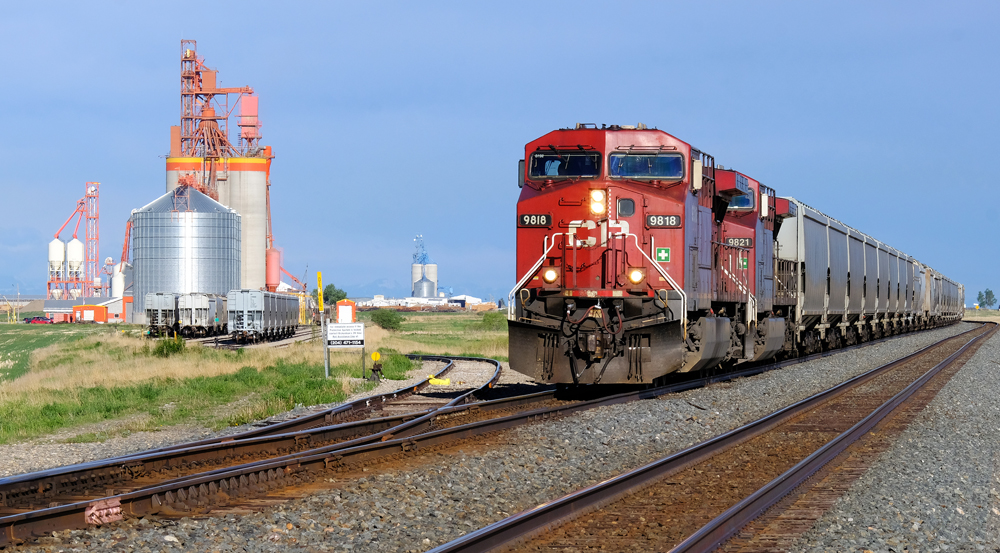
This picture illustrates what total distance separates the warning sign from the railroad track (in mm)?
11041

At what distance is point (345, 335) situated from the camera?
21031mm

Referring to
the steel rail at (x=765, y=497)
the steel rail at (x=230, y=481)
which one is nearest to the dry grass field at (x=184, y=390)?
the steel rail at (x=230, y=481)

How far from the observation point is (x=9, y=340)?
218 ft

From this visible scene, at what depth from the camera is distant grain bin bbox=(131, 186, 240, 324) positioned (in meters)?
92.9

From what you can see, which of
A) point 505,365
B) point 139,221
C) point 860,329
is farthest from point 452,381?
point 139,221

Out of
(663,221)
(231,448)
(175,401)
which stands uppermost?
(663,221)

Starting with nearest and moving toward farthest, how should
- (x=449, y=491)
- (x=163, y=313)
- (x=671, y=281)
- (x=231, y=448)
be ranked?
(x=449, y=491) < (x=231, y=448) < (x=671, y=281) < (x=163, y=313)

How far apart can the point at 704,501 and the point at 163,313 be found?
56.8 m

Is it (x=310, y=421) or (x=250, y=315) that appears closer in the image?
(x=310, y=421)

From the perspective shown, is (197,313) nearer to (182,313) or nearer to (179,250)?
(182,313)

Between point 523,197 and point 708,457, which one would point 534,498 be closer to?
point 708,457

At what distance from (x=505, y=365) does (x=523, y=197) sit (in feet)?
41.3

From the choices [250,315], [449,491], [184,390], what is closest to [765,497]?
[449,491]

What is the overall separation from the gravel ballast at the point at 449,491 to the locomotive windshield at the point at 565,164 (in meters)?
3.74
